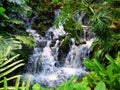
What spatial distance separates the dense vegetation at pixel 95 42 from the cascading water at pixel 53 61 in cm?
71

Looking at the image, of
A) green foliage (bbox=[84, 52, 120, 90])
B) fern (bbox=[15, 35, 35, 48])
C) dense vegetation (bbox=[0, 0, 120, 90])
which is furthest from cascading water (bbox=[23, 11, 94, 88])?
green foliage (bbox=[84, 52, 120, 90])

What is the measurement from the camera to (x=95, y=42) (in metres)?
6.98

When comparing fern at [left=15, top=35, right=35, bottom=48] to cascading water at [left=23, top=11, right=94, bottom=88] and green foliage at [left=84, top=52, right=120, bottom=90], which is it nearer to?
cascading water at [left=23, top=11, right=94, bottom=88]

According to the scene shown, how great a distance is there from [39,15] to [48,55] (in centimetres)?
250

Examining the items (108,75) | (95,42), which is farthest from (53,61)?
(108,75)

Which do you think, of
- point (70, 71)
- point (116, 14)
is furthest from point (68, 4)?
point (70, 71)

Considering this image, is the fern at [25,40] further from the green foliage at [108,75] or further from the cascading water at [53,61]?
the green foliage at [108,75]

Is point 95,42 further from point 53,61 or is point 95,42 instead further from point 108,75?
point 108,75

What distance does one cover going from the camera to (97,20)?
4684mm

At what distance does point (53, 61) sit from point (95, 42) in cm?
250

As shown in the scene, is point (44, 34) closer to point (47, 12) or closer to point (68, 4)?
point (47, 12)

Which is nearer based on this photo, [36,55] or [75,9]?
[75,9]

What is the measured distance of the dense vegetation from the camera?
1.57 meters

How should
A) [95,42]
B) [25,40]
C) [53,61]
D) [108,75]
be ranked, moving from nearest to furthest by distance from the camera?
[108,75] → [95,42] → [25,40] → [53,61]
